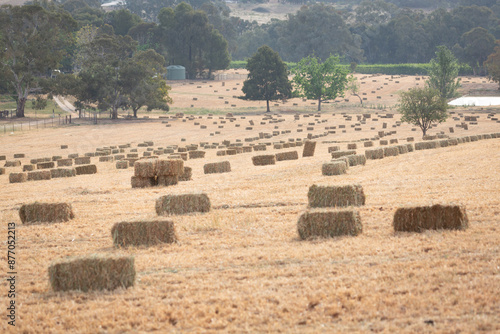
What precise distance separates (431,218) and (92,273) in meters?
7.49

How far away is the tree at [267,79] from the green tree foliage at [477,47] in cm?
6673

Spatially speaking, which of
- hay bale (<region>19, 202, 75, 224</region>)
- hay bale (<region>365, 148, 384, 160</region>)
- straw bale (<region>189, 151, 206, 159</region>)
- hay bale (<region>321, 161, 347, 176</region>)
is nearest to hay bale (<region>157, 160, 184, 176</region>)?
hay bale (<region>321, 161, 347, 176</region>)

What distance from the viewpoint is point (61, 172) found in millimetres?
37188

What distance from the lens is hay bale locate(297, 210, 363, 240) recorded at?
48.4 ft

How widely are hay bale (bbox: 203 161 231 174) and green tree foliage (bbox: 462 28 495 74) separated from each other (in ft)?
460

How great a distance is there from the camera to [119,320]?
396 inches

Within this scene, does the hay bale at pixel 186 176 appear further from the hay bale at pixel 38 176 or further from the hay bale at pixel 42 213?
the hay bale at pixel 42 213

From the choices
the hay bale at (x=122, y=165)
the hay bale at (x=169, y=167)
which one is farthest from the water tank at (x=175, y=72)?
the hay bale at (x=169, y=167)

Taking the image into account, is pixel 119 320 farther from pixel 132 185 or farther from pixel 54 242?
pixel 132 185

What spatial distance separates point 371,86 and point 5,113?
8108 centimetres

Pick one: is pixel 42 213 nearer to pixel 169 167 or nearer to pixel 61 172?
pixel 169 167

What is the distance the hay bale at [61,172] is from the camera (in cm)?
3700

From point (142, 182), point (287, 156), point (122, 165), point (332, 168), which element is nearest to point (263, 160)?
point (287, 156)

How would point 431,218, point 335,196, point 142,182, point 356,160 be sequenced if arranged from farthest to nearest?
point 356,160, point 142,182, point 335,196, point 431,218
